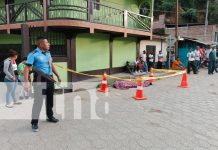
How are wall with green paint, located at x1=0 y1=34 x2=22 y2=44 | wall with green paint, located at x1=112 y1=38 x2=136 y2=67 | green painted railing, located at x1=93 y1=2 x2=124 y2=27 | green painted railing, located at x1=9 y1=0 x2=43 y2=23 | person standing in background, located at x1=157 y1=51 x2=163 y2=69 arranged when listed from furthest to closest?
1. person standing in background, located at x1=157 y1=51 x2=163 y2=69
2. wall with green paint, located at x1=112 y1=38 x2=136 y2=67
3. wall with green paint, located at x1=0 y1=34 x2=22 y2=44
4. green painted railing, located at x1=93 y1=2 x2=124 y2=27
5. green painted railing, located at x1=9 y1=0 x2=43 y2=23

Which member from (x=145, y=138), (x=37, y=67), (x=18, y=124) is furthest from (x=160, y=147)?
(x=18, y=124)

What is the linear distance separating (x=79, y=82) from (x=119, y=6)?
22.8ft

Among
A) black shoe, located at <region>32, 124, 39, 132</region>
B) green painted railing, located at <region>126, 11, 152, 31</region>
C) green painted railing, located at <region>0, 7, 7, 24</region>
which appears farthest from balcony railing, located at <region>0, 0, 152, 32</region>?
black shoe, located at <region>32, 124, 39, 132</region>

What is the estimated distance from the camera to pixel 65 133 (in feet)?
15.7

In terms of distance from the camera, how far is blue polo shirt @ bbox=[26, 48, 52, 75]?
4.82m

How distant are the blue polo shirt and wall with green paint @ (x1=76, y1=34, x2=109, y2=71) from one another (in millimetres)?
7237

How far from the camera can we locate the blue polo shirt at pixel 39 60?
190 inches

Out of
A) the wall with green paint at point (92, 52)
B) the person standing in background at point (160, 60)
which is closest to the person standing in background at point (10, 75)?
the wall with green paint at point (92, 52)

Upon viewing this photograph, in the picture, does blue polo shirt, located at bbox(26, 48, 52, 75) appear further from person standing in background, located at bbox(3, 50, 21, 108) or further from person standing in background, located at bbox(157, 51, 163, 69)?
person standing in background, located at bbox(157, 51, 163, 69)

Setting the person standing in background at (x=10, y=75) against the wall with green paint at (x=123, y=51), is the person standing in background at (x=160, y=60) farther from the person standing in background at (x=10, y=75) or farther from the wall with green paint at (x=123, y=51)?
the person standing in background at (x=10, y=75)

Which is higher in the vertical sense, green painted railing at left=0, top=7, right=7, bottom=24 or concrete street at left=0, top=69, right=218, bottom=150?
green painted railing at left=0, top=7, right=7, bottom=24

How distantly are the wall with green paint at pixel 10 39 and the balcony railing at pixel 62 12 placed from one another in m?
1.14

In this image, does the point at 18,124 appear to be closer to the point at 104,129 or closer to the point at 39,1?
the point at 104,129

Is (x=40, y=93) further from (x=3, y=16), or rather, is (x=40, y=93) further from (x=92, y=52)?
(x=3, y=16)
